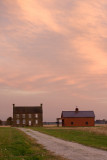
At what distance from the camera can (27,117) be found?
109875mm

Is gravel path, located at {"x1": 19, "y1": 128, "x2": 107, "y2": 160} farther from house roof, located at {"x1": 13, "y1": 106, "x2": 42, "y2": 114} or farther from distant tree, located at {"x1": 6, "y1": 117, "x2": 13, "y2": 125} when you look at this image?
distant tree, located at {"x1": 6, "y1": 117, "x2": 13, "y2": 125}

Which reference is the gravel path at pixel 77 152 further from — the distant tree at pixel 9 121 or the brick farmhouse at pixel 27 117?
the distant tree at pixel 9 121

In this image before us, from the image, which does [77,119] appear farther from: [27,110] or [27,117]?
[27,110]

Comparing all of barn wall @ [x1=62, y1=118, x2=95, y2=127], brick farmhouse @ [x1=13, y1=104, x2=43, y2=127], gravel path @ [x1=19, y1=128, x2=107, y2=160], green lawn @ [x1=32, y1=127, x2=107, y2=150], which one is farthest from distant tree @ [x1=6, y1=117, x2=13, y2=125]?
gravel path @ [x1=19, y1=128, x2=107, y2=160]

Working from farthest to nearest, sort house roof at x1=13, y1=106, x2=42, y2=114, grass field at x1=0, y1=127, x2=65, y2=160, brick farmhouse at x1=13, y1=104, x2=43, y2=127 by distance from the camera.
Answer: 1. house roof at x1=13, y1=106, x2=42, y2=114
2. brick farmhouse at x1=13, y1=104, x2=43, y2=127
3. grass field at x1=0, y1=127, x2=65, y2=160

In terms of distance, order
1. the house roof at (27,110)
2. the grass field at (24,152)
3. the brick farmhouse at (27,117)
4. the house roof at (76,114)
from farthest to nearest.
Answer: the house roof at (27,110), the brick farmhouse at (27,117), the house roof at (76,114), the grass field at (24,152)

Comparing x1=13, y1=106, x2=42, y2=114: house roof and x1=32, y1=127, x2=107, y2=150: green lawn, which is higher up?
x1=13, y1=106, x2=42, y2=114: house roof

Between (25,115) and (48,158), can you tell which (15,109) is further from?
(48,158)

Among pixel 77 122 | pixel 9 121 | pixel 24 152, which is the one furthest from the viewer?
pixel 9 121

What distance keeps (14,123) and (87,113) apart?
27.2 meters

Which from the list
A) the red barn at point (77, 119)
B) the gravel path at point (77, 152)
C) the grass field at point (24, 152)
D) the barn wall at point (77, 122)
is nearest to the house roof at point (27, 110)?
the red barn at point (77, 119)

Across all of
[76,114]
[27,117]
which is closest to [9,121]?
[27,117]

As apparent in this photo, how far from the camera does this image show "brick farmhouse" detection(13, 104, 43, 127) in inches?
4301

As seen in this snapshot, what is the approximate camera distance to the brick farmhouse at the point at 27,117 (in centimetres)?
10925
